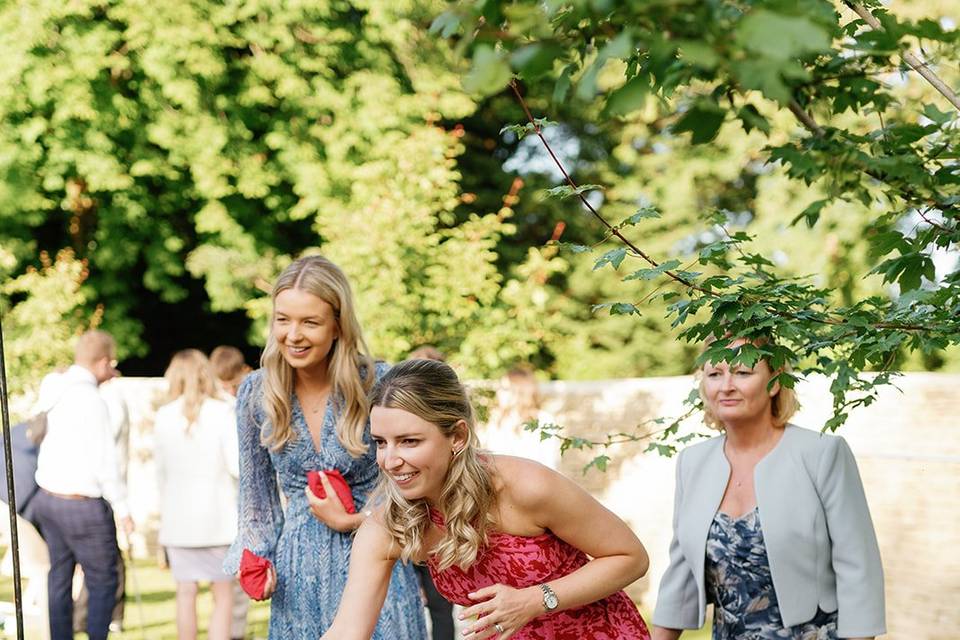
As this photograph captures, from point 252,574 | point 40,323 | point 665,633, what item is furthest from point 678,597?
point 40,323

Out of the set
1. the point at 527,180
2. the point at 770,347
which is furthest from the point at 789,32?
the point at 527,180

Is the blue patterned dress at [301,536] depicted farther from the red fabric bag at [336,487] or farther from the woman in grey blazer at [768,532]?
the woman in grey blazer at [768,532]

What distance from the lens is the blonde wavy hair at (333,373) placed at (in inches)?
156

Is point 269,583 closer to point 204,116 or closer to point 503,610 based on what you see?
point 503,610

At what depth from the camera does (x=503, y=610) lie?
3.03 meters

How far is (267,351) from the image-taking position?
13.3 ft

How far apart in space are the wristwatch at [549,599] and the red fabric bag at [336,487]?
0.99 metres

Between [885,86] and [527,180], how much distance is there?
1792 centimetres

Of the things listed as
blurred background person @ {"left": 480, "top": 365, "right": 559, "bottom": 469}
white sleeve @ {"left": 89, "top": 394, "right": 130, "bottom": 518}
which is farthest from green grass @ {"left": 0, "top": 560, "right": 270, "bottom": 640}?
blurred background person @ {"left": 480, "top": 365, "right": 559, "bottom": 469}

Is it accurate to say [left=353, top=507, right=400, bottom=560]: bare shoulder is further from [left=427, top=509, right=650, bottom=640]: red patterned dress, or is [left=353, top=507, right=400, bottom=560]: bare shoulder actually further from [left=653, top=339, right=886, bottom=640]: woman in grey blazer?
[left=653, top=339, right=886, bottom=640]: woman in grey blazer

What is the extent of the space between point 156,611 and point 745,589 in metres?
7.70

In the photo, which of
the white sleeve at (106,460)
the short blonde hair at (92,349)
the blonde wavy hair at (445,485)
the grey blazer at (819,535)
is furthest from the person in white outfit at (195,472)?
the blonde wavy hair at (445,485)

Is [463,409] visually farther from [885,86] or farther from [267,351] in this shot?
[885,86]

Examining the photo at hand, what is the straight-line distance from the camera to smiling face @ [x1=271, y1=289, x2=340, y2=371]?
391 cm
